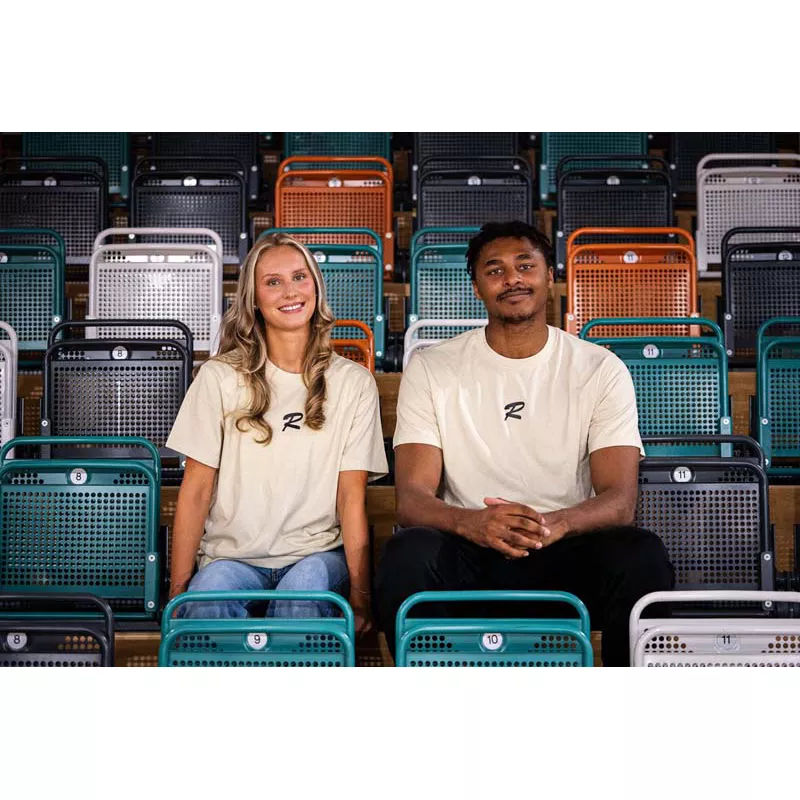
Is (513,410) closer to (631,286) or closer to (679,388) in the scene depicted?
(679,388)

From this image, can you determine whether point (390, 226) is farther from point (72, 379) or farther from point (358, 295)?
point (72, 379)

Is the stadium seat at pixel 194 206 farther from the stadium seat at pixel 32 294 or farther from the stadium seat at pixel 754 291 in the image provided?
the stadium seat at pixel 754 291

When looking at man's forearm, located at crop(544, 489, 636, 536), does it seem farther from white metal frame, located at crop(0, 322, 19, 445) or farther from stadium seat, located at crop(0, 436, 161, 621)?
white metal frame, located at crop(0, 322, 19, 445)

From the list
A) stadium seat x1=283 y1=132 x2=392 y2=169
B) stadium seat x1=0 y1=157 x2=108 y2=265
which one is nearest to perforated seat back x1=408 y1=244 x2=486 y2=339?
stadium seat x1=0 y1=157 x2=108 y2=265

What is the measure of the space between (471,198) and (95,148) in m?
2.41

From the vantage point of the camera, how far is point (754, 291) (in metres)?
4.20

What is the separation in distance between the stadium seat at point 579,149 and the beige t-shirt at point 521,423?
3.06 m

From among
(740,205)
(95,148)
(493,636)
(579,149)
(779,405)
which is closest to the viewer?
(493,636)

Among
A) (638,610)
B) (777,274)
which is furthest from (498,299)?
(777,274)

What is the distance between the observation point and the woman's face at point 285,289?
2859 millimetres

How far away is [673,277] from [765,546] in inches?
65.4

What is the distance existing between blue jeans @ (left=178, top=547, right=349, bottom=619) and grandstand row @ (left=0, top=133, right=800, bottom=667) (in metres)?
0.13

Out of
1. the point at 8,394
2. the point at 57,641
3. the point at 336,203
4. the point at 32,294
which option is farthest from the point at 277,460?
the point at 336,203

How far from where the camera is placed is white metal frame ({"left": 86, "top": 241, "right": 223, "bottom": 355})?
421 centimetres
